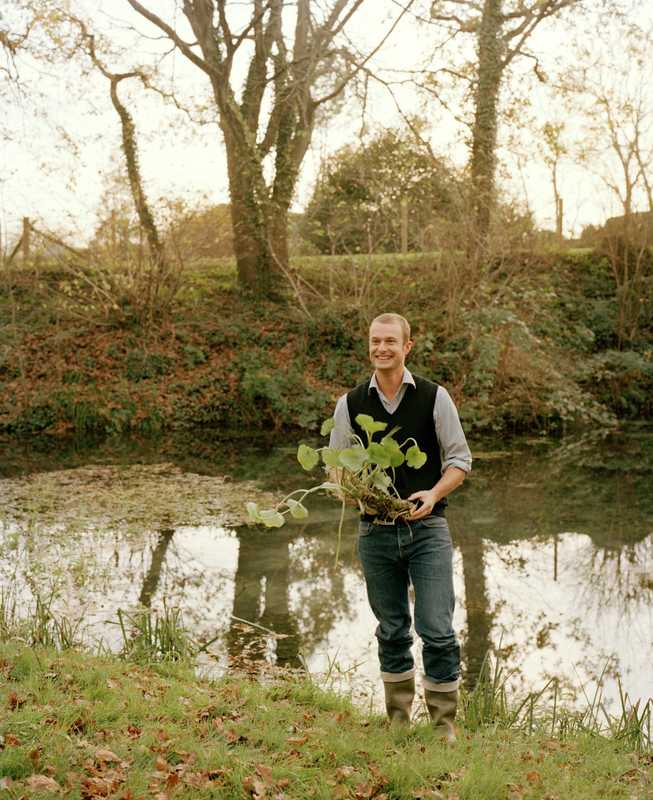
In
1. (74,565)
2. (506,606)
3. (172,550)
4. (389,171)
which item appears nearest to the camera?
(506,606)

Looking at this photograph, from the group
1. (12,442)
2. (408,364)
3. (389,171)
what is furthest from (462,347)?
(12,442)

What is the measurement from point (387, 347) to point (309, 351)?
13.5 metres

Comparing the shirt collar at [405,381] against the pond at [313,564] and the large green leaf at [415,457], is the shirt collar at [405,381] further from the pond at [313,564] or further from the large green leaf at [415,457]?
the pond at [313,564]

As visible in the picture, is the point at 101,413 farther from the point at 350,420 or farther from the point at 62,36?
the point at 350,420

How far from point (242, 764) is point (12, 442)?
1250 cm

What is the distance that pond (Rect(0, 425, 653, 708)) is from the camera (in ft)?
20.6

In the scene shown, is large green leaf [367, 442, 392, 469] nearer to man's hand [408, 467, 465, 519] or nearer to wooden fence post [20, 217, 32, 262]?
man's hand [408, 467, 465, 519]

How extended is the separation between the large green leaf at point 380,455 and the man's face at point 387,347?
0.41 metres

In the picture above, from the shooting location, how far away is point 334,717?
14.9 feet

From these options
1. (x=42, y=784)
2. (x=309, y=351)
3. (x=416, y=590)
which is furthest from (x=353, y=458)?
(x=309, y=351)

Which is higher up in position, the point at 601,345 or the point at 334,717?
the point at 601,345

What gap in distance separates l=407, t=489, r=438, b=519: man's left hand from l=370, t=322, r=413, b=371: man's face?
0.60m

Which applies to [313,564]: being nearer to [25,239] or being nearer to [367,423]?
[367,423]

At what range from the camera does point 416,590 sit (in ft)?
13.5
